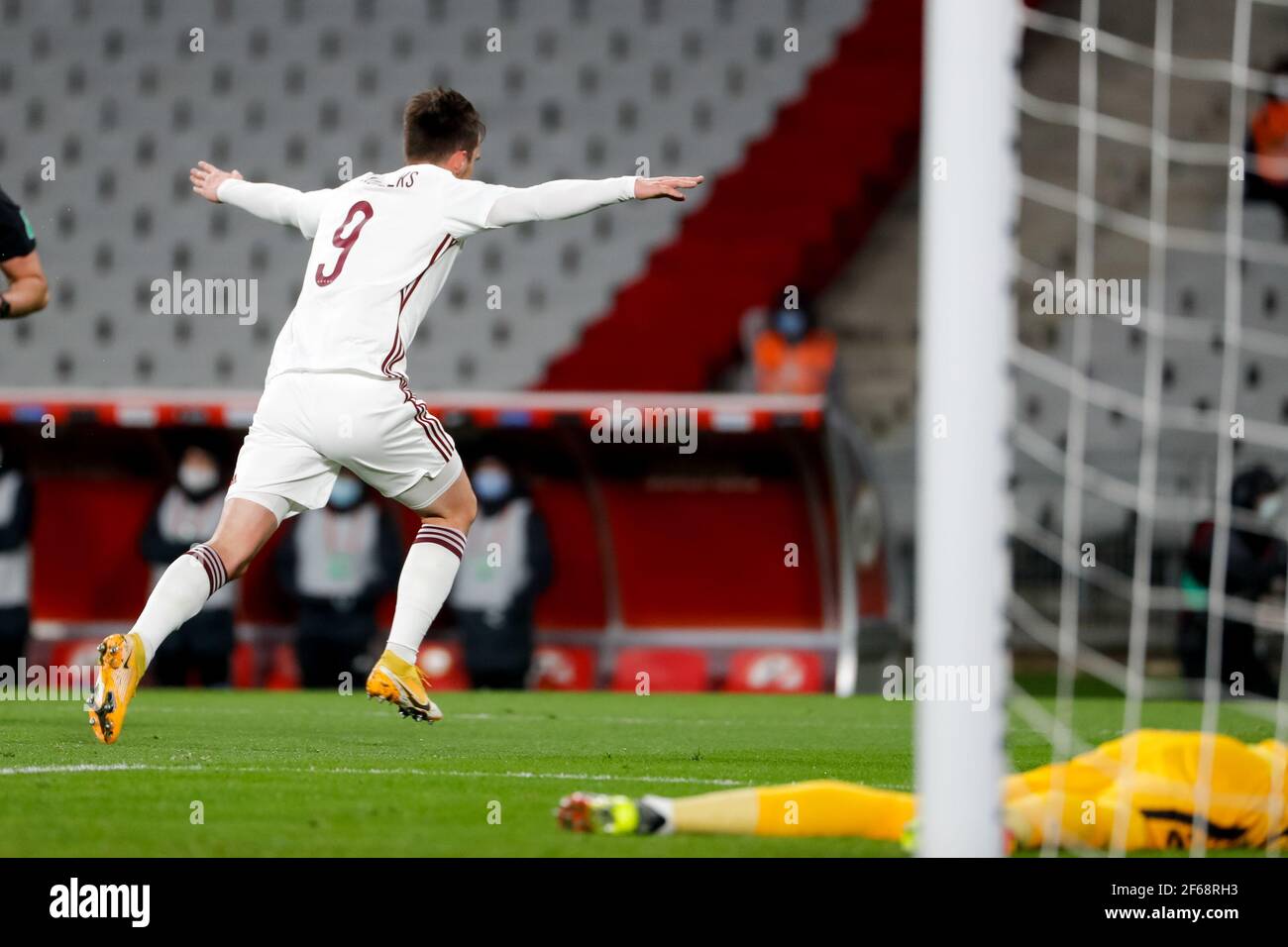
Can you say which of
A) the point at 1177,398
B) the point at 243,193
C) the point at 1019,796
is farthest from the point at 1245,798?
the point at 1177,398

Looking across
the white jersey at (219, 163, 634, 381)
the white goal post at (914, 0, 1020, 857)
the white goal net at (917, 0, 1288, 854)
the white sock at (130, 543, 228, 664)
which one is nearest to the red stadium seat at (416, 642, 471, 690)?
the white goal net at (917, 0, 1288, 854)

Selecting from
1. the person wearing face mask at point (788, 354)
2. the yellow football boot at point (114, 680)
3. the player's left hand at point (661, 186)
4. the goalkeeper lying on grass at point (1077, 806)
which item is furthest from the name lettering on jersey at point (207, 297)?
the goalkeeper lying on grass at point (1077, 806)

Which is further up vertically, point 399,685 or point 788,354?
point 788,354

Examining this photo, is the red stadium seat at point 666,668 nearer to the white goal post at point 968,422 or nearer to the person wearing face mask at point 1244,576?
the person wearing face mask at point 1244,576

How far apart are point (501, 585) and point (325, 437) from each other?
4686mm

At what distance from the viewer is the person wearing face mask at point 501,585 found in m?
9.91

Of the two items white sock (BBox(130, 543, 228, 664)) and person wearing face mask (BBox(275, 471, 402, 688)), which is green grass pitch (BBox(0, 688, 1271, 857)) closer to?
white sock (BBox(130, 543, 228, 664))

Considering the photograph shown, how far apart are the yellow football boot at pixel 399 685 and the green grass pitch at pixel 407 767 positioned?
0.12 m

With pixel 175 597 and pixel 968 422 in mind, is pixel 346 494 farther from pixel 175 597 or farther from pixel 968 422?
pixel 968 422

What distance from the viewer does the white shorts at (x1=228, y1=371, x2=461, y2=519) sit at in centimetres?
531

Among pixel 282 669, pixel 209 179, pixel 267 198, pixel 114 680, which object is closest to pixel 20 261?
pixel 209 179

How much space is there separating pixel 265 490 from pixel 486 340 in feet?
31.1

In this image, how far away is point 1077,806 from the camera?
11.7ft
